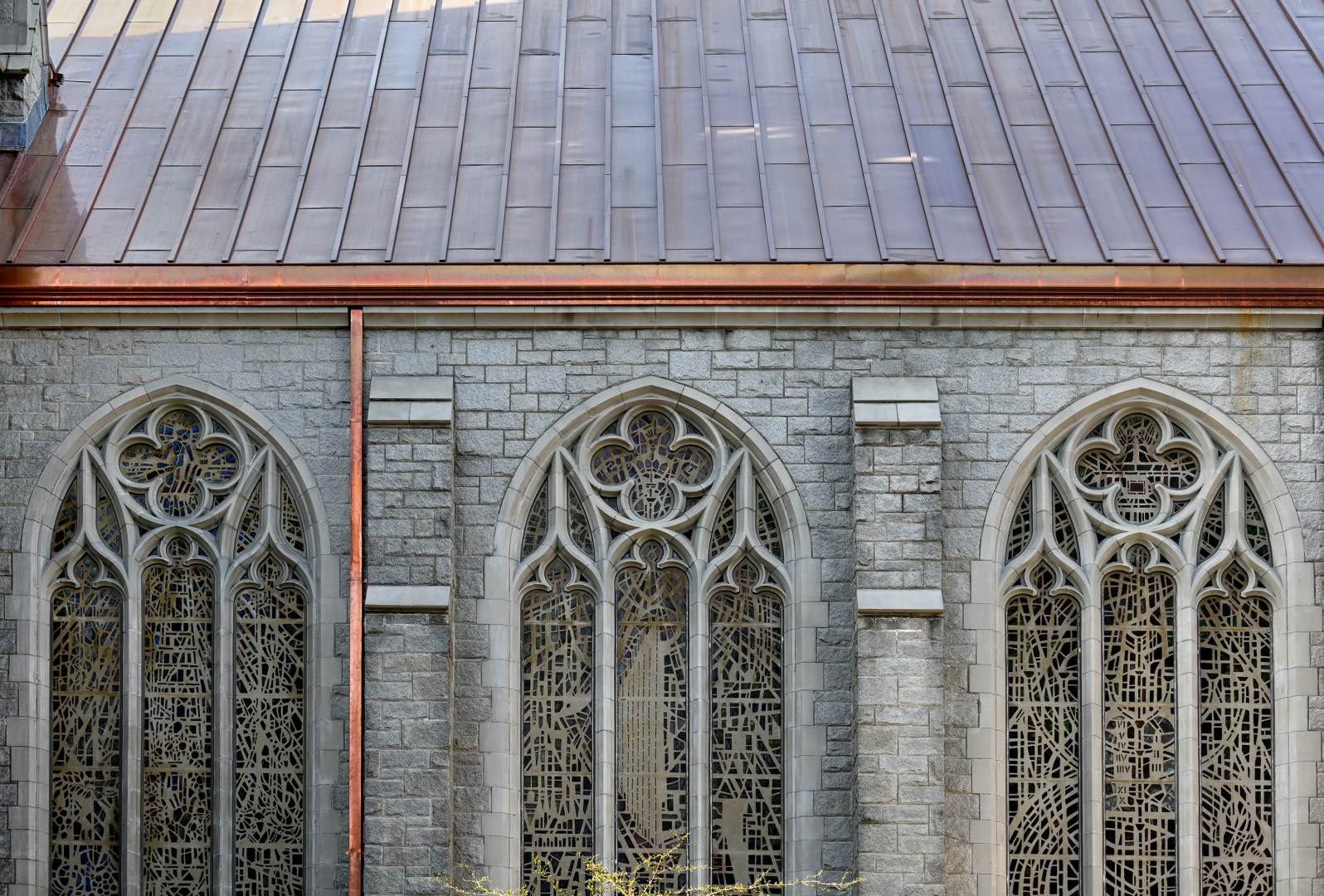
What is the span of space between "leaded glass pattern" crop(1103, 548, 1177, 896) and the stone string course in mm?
977

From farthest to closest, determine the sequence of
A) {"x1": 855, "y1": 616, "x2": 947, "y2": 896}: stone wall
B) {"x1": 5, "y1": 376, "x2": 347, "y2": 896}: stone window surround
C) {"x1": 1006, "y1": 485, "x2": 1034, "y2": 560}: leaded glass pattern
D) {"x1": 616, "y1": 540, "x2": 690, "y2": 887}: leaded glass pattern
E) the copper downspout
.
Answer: {"x1": 1006, "y1": 485, "x2": 1034, "y2": 560}: leaded glass pattern → {"x1": 616, "y1": 540, "x2": 690, "y2": 887}: leaded glass pattern → {"x1": 5, "y1": 376, "x2": 347, "y2": 896}: stone window surround → the copper downspout → {"x1": 855, "y1": 616, "x2": 947, "y2": 896}: stone wall

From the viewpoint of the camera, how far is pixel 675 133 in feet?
45.2

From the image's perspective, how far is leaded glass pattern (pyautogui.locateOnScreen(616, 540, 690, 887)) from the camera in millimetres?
12156

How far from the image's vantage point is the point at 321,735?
12062 mm

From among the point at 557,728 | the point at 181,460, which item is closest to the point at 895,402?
the point at 557,728

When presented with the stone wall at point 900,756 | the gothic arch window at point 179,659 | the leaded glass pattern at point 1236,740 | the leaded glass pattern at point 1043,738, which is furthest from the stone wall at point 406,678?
the leaded glass pattern at point 1236,740

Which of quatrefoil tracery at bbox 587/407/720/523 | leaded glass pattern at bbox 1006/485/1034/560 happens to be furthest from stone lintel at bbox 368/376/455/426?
leaded glass pattern at bbox 1006/485/1034/560

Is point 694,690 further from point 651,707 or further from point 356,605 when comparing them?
point 356,605

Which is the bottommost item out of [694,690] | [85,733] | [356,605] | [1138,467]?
[85,733]

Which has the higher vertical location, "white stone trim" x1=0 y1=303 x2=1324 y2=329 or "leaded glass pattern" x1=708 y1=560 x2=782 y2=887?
"white stone trim" x1=0 y1=303 x2=1324 y2=329

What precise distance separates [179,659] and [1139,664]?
22.2 ft

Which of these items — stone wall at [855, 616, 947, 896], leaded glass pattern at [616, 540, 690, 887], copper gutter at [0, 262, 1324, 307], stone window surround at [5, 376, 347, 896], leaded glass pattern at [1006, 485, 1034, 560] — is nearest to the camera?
stone wall at [855, 616, 947, 896]

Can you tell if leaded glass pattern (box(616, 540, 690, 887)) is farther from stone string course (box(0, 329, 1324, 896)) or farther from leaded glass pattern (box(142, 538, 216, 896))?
leaded glass pattern (box(142, 538, 216, 896))

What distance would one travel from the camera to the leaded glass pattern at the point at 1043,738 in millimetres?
12086
